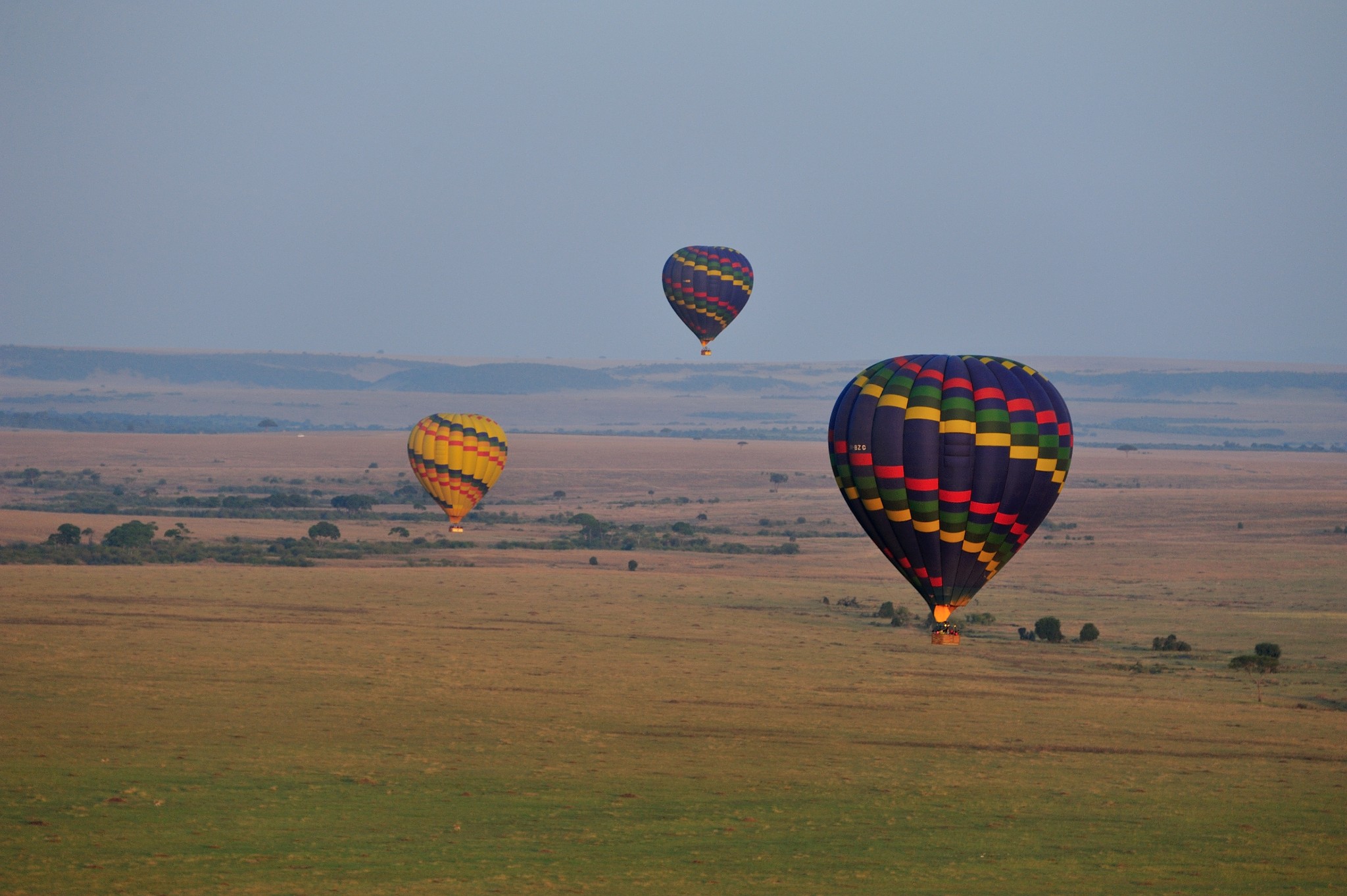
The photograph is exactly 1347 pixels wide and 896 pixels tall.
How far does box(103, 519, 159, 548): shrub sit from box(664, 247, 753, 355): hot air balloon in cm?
2251

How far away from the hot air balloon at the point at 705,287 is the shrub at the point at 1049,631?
17993 millimetres

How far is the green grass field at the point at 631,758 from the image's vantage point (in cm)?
2145

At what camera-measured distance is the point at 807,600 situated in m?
49.6

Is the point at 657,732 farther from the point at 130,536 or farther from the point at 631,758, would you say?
the point at 130,536

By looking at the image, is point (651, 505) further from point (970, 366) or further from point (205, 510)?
point (970, 366)

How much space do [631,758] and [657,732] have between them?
2.23m

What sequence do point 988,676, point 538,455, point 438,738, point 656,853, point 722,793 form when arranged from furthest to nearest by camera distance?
point 538,455 → point 988,676 → point 438,738 → point 722,793 → point 656,853

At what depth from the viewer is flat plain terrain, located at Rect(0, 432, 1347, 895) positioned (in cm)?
2172

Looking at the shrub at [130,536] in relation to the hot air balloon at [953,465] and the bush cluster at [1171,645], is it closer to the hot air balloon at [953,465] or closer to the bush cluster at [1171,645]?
the bush cluster at [1171,645]

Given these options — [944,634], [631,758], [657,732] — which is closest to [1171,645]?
[657,732]

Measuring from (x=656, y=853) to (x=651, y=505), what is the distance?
6755 centimetres

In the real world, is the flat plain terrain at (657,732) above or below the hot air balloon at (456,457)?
below

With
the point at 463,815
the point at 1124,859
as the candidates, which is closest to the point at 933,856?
the point at 1124,859

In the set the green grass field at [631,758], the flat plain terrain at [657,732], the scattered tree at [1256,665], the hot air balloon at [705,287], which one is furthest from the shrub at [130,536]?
the scattered tree at [1256,665]
